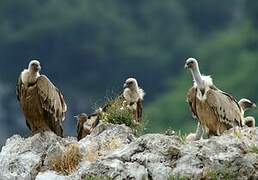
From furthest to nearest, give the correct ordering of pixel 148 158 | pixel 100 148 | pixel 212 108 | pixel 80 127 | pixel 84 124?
pixel 80 127 → pixel 84 124 → pixel 212 108 → pixel 100 148 → pixel 148 158

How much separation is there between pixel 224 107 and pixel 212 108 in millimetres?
223

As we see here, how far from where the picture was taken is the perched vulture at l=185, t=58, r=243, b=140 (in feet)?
91.5

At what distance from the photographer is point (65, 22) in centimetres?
17438

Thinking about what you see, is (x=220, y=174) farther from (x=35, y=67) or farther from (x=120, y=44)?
(x=120, y=44)

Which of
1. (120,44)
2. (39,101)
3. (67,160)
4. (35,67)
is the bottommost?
(67,160)

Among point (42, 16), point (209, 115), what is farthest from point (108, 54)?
point (209, 115)

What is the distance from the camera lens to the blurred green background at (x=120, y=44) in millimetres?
147375

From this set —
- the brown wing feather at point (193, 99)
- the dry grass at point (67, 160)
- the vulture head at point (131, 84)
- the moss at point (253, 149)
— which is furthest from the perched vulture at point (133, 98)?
the moss at point (253, 149)

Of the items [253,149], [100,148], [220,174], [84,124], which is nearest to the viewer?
[220,174]

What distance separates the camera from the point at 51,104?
2747 centimetres

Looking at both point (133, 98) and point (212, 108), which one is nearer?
point (212, 108)

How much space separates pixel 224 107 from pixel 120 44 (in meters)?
142

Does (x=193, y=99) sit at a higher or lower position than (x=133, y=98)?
lower

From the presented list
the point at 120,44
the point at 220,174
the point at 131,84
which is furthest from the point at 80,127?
the point at 120,44
